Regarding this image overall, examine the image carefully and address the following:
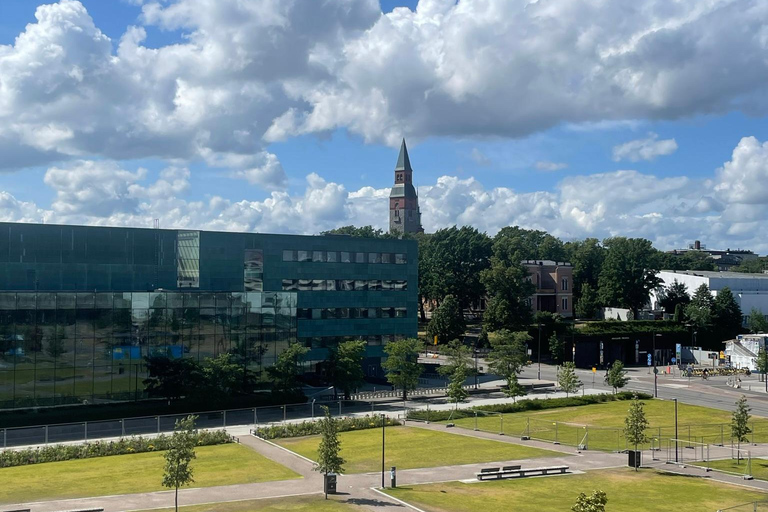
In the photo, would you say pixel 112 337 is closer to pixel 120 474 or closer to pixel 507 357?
pixel 120 474

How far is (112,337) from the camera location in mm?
69625

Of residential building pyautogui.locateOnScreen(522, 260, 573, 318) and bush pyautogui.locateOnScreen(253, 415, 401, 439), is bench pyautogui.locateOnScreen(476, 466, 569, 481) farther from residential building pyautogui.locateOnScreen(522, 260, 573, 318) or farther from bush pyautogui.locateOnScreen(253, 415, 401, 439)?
residential building pyautogui.locateOnScreen(522, 260, 573, 318)

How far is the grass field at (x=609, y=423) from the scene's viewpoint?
60.8 m

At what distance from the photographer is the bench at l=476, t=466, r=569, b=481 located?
46.5 m

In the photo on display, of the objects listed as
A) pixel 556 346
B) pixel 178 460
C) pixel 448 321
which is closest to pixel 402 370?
pixel 448 321

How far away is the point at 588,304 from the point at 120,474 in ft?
389

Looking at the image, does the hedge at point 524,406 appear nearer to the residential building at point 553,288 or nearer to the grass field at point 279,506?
the grass field at point 279,506

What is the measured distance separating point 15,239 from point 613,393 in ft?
210

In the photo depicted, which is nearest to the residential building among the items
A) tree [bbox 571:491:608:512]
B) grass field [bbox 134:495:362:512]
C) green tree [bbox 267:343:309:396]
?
green tree [bbox 267:343:309:396]

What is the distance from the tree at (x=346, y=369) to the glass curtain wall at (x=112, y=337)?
5711mm

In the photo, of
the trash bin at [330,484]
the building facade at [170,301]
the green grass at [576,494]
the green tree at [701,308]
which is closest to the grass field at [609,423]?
the green grass at [576,494]

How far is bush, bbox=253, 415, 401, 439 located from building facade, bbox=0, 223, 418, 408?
15.6 meters

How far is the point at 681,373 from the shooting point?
110625 millimetres

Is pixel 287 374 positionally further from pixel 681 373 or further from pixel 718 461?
pixel 681 373
